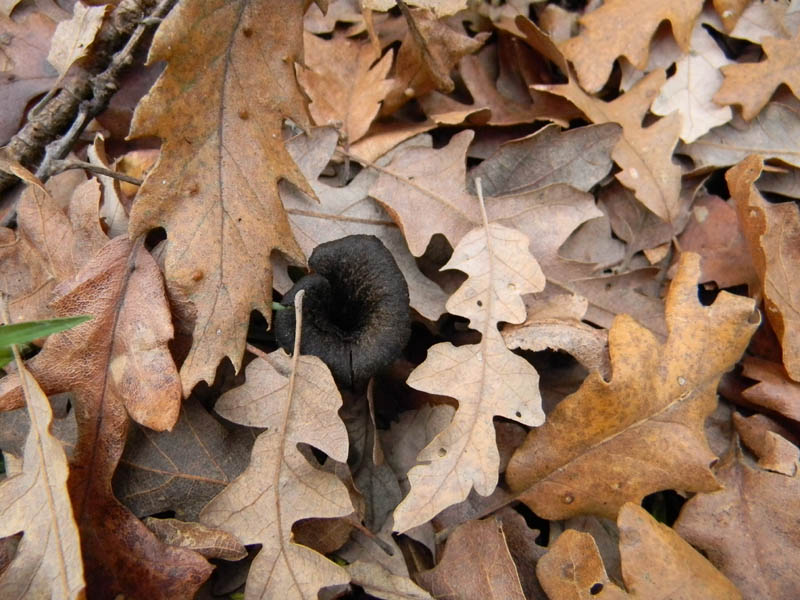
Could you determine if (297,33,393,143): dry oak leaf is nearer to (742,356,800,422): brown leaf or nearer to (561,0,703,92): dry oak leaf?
(561,0,703,92): dry oak leaf

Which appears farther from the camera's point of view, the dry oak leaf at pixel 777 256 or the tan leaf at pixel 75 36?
the tan leaf at pixel 75 36

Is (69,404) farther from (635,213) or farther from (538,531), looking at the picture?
(635,213)

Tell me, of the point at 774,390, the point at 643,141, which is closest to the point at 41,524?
the point at 774,390

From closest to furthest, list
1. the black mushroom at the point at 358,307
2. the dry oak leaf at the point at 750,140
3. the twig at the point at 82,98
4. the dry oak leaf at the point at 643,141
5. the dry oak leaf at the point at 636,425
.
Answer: the dry oak leaf at the point at 636,425, the black mushroom at the point at 358,307, the twig at the point at 82,98, the dry oak leaf at the point at 643,141, the dry oak leaf at the point at 750,140

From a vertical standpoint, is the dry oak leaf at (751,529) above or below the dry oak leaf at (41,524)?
below

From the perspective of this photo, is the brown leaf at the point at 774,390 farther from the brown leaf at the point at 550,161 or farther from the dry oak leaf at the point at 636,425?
the brown leaf at the point at 550,161

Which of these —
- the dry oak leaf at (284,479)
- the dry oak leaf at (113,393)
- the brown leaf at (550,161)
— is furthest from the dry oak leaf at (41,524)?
the brown leaf at (550,161)

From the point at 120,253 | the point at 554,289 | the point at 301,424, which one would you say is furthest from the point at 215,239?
the point at 554,289

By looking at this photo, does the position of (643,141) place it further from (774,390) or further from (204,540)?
(204,540)
